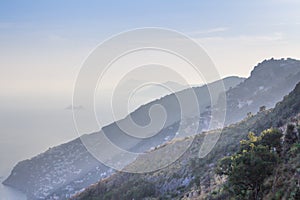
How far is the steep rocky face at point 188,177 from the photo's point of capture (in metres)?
38.1

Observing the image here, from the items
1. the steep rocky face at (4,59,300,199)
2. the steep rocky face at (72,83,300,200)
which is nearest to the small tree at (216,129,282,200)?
the steep rocky face at (72,83,300,200)

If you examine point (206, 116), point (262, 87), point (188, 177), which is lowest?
point (188, 177)

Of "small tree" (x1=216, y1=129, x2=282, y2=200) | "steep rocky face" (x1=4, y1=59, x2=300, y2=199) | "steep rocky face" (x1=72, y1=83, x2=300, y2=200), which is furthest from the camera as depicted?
"steep rocky face" (x1=4, y1=59, x2=300, y2=199)

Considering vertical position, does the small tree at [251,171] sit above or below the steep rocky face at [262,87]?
below

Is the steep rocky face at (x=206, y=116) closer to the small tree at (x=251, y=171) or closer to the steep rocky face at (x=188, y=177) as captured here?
the steep rocky face at (x=188, y=177)

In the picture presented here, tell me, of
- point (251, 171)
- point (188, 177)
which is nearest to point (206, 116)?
point (188, 177)

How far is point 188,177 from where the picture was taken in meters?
46.4

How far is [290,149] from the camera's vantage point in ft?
74.0

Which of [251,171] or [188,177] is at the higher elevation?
[251,171]

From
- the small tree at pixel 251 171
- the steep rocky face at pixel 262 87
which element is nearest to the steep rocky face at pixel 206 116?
the steep rocky face at pixel 262 87

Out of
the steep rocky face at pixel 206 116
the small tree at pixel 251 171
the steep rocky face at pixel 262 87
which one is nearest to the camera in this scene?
the small tree at pixel 251 171

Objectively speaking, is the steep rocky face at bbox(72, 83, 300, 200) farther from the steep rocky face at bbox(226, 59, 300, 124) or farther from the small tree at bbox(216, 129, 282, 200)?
the steep rocky face at bbox(226, 59, 300, 124)

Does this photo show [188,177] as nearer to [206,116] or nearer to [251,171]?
[251,171]

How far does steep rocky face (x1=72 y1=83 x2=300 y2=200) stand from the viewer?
3809cm
